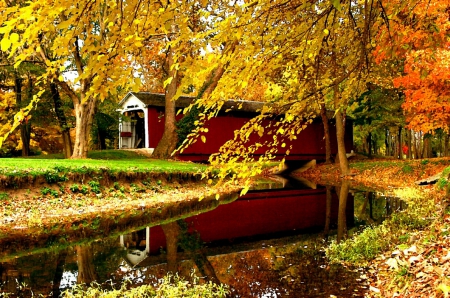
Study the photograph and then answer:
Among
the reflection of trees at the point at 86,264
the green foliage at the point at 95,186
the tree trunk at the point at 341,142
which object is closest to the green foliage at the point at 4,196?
the green foliage at the point at 95,186

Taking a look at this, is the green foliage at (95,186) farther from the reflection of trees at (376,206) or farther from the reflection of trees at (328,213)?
the reflection of trees at (376,206)

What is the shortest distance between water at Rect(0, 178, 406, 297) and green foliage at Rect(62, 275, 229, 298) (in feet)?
1.10

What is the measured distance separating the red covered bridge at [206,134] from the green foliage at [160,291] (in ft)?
63.3

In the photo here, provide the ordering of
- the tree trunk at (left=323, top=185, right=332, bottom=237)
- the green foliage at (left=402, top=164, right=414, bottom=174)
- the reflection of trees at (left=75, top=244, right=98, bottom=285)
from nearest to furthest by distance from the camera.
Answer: the reflection of trees at (left=75, top=244, right=98, bottom=285)
the tree trunk at (left=323, top=185, right=332, bottom=237)
the green foliage at (left=402, top=164, right=414, bottom=174)

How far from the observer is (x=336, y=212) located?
1324 centimetres

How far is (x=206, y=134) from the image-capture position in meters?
27.4

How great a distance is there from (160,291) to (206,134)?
21.9m

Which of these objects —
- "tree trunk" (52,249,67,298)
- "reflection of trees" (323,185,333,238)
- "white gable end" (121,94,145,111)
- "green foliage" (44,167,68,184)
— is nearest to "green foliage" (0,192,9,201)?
"green foliage" (44,167,68,184)

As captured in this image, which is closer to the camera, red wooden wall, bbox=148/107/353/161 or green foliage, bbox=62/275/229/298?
green foliage, bbox=62/275/229/298

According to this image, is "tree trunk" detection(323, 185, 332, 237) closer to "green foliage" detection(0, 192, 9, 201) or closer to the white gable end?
"green foliage" detection(0, 192, 9, 201)

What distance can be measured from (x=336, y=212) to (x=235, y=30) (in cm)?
1122

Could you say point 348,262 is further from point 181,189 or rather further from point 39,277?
point 181,189

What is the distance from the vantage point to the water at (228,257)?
6223 millimetres

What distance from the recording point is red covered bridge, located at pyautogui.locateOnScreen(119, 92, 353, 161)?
87.8 ft
